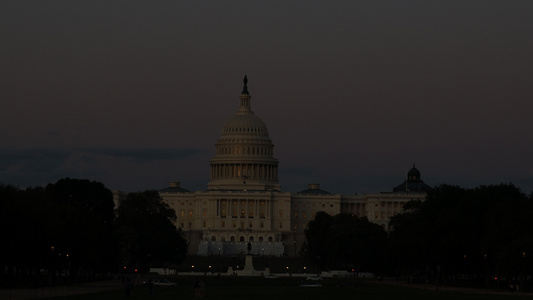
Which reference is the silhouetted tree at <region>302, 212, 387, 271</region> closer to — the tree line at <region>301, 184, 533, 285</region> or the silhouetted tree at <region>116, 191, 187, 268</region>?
the tree line at <region>301, 184, 533, 285</region>

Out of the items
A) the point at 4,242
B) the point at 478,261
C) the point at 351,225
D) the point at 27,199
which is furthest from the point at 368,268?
the point at 4,242

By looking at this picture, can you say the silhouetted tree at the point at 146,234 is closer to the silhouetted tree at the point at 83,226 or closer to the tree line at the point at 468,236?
the silhouetted tree at the point at 83,226

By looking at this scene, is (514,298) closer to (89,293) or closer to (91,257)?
Answer: (89,293)

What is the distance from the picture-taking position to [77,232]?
120938 millimetres

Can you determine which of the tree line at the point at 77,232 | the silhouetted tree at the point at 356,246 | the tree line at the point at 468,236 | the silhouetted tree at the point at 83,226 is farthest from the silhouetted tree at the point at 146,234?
the tree line at the point at 468,236

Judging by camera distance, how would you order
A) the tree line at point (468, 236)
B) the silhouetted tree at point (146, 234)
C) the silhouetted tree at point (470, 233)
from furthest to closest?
the silhouetted tree at point (146, 234) → the silhouetted tree at point (470, 233) → the tree line at point (468, 236)

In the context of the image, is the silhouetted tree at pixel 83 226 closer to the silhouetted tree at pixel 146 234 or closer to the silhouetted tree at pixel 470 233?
the silhouetted tree at pixel 146 234

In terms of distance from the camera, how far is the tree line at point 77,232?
105m

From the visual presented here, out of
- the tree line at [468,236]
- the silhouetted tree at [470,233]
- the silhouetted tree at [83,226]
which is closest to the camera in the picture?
the tree line at [468,236]

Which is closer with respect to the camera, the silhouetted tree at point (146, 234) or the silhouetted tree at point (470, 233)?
the silhouetted tree at point (470, 233)

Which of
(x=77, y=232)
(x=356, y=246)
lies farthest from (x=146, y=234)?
(x=77, y=232)

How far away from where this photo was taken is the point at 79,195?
160m

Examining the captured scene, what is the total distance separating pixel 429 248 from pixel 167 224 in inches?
2266

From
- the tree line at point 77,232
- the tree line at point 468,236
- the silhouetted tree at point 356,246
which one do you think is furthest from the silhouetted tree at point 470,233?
the tree line at point 77,232
